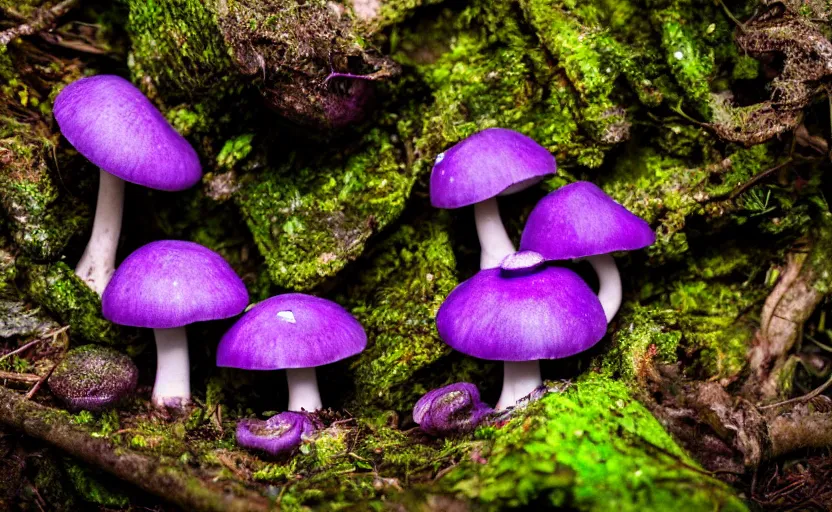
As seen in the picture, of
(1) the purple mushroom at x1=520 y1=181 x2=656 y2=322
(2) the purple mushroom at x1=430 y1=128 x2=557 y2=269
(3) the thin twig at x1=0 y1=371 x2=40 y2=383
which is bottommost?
(3) the thin twig at x1=0 y1=371 x2=40 y2=383

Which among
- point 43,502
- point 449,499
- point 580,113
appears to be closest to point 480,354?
point 449,499

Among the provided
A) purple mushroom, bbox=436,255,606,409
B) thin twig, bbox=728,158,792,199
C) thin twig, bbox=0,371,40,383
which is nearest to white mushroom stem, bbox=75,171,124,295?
thin twig, bbox=0,371,40,383

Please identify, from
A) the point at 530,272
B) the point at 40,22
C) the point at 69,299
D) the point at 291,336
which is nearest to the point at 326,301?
the point at 291,336

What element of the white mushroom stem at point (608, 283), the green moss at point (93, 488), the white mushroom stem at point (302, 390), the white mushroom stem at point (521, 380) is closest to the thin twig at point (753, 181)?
the white mushroom stem at point (608, 283)

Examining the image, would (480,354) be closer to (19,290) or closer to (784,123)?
(784,123)

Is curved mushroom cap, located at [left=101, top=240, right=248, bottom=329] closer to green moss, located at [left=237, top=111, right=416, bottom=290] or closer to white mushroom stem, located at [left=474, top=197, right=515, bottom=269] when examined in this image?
green moss, located at [left=237, top=111, right=416, bottom=290]
